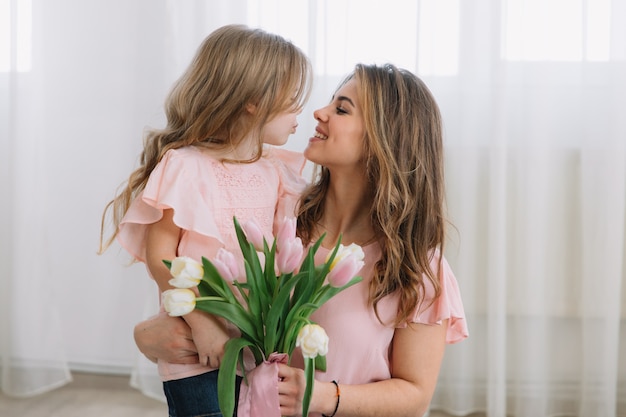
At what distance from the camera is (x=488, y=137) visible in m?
2.86

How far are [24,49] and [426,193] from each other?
83.7 inches

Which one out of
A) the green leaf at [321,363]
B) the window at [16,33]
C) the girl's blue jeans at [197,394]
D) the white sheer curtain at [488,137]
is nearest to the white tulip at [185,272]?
the green leaf at [321,363]

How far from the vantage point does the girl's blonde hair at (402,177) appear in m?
1.57

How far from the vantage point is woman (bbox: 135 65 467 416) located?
157 cm

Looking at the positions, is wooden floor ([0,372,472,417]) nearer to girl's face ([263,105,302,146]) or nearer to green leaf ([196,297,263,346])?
girl's face ([263,105,302,146])

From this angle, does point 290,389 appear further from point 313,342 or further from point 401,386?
point 401,386

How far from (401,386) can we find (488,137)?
1509 millimetres

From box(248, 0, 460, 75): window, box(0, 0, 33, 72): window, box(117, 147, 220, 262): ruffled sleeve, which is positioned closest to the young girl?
box(117, 147, 220, 262): ruffled sleeve

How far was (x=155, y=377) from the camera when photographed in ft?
10.0

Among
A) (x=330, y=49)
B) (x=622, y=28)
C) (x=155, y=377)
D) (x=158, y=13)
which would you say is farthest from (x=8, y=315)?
(x=622, y=28)

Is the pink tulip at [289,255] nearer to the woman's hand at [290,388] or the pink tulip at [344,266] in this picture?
the pink tulip at [344,266]

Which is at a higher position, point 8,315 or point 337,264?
point 337,264

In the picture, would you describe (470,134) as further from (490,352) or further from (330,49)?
(490,352)

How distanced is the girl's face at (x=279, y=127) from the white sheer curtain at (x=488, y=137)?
1120 millimetres
